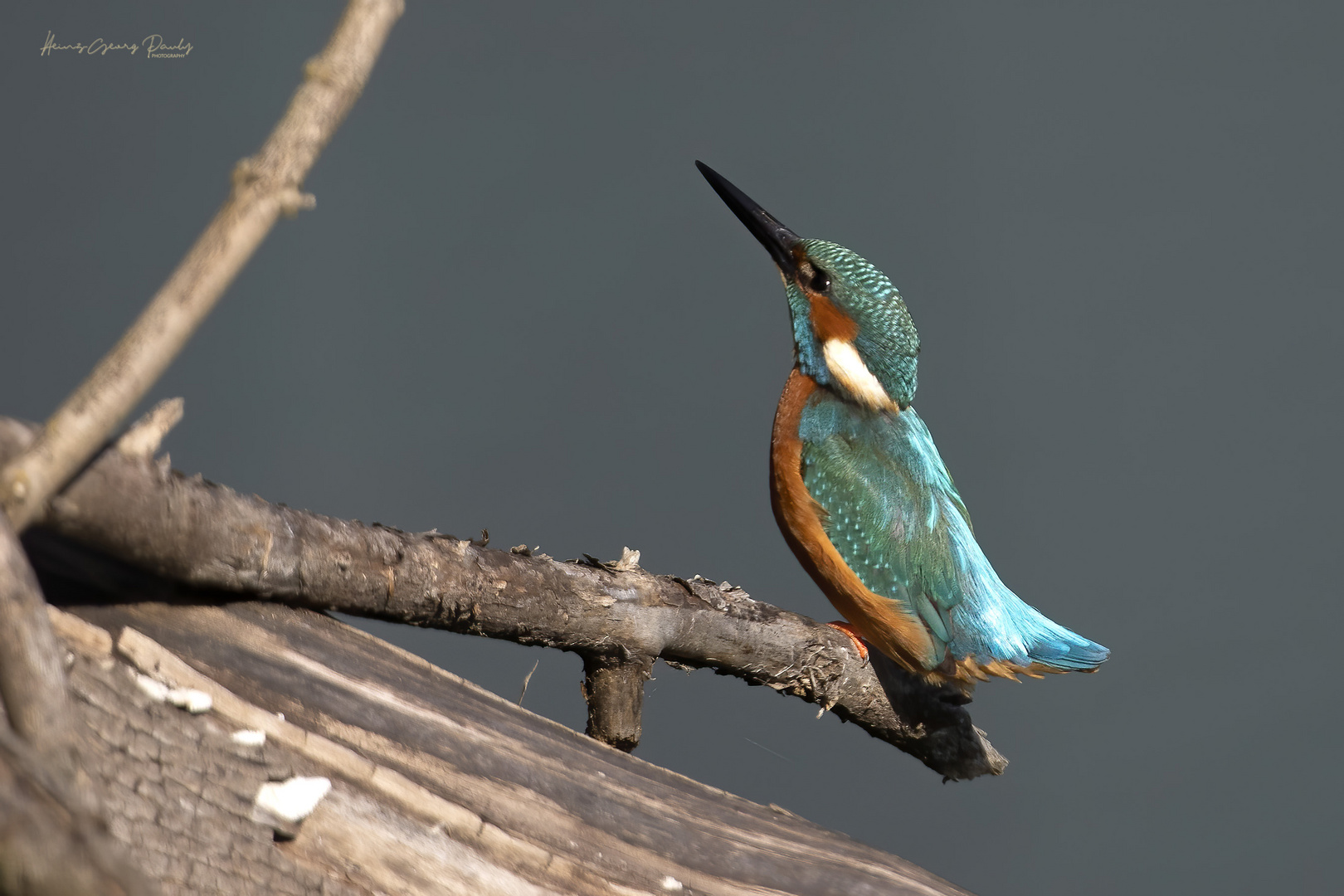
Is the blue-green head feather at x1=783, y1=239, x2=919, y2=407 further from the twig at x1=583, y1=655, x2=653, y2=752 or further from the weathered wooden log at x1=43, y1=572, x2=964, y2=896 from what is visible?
the weathered wooden log at x1=43, y1=572, x2=964, y2=896

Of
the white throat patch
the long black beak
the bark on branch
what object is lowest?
the bark on branch

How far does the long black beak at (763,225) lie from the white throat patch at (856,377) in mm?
188

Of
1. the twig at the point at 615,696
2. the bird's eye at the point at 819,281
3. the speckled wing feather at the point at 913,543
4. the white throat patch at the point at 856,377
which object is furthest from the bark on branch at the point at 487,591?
the bird's eye at the point at 819,281

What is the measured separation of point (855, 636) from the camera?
1734 millimetres

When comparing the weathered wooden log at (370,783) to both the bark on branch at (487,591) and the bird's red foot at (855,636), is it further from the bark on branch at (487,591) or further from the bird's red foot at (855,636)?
the bird's red foot at (855,636)

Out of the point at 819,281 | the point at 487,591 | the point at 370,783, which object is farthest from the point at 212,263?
the point at 819,281

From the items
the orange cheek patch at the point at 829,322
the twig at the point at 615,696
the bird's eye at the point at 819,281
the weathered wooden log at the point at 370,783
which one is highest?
the bird's eye at the point at 819,281

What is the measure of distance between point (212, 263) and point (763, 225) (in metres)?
1.53

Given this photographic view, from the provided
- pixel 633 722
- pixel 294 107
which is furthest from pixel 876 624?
pixel 294 107

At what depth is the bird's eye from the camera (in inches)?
74.5

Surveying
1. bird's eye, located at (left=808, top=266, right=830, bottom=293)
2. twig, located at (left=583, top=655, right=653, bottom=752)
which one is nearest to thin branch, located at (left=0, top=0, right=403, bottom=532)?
twig, located at (left=583, top=655, right=653, bottom=752)

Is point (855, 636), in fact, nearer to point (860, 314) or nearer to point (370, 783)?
point (860, 314)

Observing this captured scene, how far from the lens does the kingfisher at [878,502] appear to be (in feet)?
5.62

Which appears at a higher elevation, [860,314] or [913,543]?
[860,314]
